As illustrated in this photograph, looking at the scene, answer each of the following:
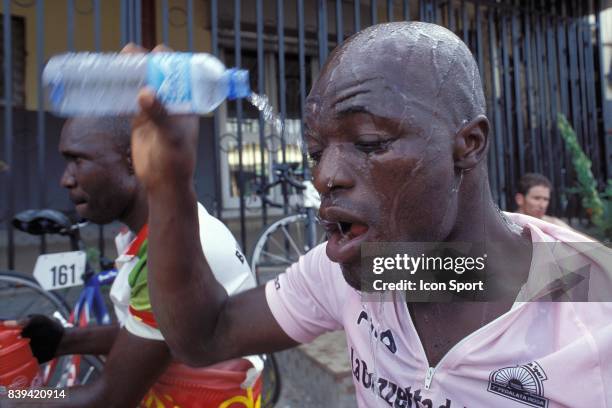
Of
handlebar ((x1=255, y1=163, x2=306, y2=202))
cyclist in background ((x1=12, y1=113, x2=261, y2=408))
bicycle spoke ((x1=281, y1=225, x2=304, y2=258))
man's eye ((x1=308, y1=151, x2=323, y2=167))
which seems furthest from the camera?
bicycle spoke ((x1=281, y1=225, x2=304, y2=258))

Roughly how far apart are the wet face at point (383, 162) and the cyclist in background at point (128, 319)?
1.63ft

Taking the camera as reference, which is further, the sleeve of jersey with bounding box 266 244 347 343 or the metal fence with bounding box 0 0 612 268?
the metal fence with bounding box 0 0 612 268

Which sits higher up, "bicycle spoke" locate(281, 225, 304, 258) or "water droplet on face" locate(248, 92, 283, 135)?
"water droplet on face" locate(248, 92, 283, 135)

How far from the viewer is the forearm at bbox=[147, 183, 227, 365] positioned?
1049 millimetres

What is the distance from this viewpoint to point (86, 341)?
187cm

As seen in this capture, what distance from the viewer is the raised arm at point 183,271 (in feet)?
3.19

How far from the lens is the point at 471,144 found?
38.2 inches

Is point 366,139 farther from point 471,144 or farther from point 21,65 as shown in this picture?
point 21,65

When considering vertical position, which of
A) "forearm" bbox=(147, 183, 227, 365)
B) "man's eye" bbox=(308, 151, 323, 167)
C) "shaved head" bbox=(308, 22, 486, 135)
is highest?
"shaved head" bbox=(308, 22, 486, 135)

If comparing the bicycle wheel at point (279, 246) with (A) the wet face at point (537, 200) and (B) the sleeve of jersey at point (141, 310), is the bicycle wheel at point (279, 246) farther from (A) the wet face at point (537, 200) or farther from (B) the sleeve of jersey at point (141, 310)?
(B) the sleeve of jersey at point (141, 310)

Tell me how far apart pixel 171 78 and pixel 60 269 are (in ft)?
7.88

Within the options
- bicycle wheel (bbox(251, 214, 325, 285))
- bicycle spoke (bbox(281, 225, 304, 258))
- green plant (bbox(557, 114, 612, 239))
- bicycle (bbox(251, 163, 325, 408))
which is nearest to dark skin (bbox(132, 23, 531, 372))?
bicycle (bbox(251, 163, 325, 408))

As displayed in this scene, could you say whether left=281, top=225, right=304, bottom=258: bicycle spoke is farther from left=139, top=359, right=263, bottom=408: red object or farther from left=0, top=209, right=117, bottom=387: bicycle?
left=139, top=359, right=263, bottom=408: red object

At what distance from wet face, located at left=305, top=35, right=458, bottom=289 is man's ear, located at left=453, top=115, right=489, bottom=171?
2 cm
